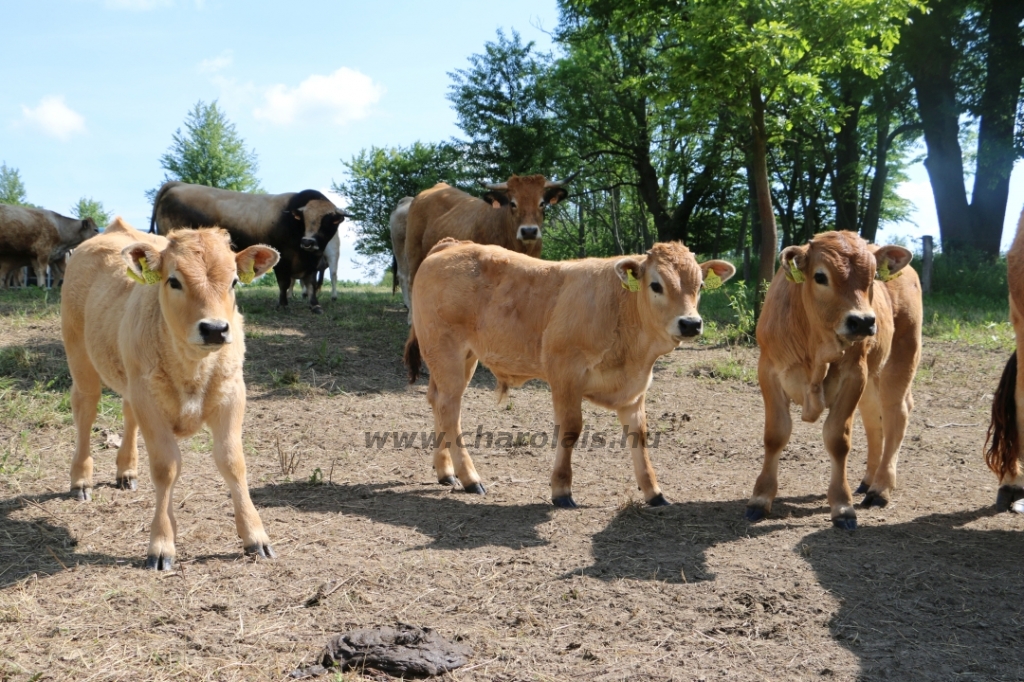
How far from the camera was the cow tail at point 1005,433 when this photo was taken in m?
6.71

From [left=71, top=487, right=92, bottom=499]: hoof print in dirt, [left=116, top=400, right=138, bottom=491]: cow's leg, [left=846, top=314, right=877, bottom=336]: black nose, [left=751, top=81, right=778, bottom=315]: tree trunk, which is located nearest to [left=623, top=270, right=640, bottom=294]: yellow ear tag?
[left=846, top=314, right=877, bottom=336]: black nose

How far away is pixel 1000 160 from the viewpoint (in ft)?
78.7

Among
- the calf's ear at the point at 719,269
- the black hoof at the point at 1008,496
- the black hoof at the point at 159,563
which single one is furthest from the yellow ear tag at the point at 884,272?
the black hoof at the point at 159,563

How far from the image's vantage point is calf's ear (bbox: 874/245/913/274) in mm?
6465

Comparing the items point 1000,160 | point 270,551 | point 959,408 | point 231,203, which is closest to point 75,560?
point 270,551

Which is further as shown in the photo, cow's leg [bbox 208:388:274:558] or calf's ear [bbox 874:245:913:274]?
calf's ear [bbox 874:245:913:274]

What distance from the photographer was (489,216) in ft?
42.4

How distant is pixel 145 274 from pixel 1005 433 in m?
6.38

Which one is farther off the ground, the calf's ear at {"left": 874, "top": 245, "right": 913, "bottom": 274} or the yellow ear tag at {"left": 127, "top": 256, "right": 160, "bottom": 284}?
the calf's ear at {"left": 874, "top": 245, "right": 913, "bottom": 274}

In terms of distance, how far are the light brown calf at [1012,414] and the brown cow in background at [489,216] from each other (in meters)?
6.51

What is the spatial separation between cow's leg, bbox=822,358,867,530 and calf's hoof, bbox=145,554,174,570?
14.5 feet

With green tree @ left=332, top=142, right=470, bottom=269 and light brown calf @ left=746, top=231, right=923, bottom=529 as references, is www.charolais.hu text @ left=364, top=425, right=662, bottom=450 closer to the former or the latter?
light brown calf @ left=746, top=231, right=923, bottom=529

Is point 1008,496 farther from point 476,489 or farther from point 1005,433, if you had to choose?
point 476,489

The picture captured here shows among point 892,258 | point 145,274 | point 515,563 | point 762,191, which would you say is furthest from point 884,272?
point 762,191
